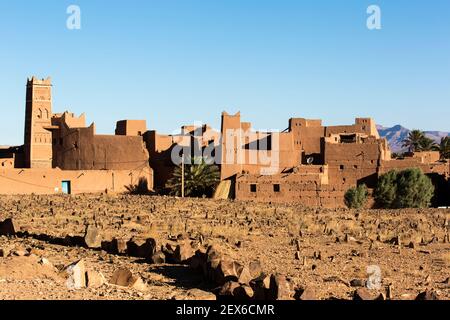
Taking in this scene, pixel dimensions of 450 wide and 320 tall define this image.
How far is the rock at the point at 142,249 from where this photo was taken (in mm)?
16094

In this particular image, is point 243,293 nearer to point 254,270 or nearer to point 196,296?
point 196,296

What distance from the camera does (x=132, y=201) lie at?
31656 millimetres

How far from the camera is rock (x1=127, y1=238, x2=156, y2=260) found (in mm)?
16094

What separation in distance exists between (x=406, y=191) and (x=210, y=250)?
3089 cm

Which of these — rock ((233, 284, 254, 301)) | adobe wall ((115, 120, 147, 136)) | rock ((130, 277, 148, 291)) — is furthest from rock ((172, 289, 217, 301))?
adobe wall ((115, 120, 147, 136))

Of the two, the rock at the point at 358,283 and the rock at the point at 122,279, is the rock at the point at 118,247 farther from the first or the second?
the rock at the point at 358,283

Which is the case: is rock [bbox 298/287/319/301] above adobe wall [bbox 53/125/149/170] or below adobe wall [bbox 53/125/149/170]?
below

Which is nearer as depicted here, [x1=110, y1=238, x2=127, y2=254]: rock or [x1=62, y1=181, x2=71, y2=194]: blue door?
[x1=110, y1=238, x2=127, y2=254]: rock

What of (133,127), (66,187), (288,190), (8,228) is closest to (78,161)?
(133,127)

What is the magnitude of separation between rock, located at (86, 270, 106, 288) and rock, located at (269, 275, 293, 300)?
2.99 metres

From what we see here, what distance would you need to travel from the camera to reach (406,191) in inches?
1710

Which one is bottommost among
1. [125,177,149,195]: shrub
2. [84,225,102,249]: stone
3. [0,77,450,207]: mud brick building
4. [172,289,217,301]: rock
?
[172,289,217,301]: rock

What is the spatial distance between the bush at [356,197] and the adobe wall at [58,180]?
528 inches

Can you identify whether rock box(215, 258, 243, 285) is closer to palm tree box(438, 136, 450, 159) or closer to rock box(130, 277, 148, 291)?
rock box(130, 277, 148, 291)
